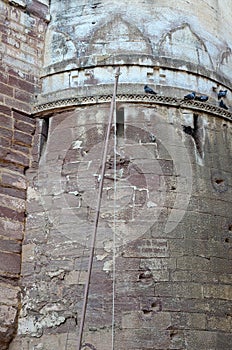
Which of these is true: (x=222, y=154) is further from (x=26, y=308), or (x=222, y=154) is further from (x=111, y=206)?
(x=26, y=308)

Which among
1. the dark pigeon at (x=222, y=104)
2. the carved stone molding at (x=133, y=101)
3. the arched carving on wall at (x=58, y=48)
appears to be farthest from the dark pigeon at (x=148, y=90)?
the arched carving on wall at (x=58, y=48)

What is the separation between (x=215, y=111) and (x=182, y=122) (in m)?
0.50

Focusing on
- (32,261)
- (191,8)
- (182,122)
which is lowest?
(32,261)

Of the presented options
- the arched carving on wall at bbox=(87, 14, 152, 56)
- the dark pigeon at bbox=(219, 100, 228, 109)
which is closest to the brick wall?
the arched carving on wall at bbox=(87, 14, 152, 56)

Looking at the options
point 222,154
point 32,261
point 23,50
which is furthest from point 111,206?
point 23,50

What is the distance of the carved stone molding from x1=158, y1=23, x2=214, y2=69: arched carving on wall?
0.69m

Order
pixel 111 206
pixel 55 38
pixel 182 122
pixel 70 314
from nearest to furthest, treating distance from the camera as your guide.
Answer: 1. pixel 70 314
2. pixel 111 206
3. pixel 182 122
4. pixel 55 38

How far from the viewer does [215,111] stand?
7.99m

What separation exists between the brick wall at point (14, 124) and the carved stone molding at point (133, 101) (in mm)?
273

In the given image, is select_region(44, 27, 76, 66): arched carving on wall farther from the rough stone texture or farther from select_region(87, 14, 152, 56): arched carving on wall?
the rough stone texture

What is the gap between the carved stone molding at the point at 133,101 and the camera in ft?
25.3

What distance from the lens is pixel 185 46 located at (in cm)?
834

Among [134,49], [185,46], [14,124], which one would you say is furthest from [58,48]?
[185,46]

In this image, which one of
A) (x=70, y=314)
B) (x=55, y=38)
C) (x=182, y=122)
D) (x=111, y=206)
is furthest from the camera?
(x=55, y=38)
